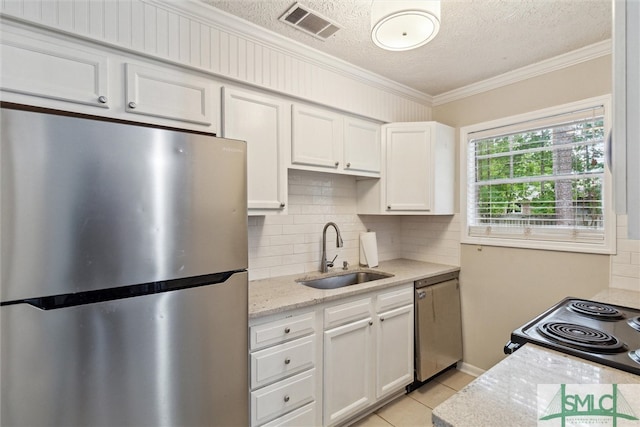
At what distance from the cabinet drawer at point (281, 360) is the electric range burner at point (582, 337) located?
3.72 feet

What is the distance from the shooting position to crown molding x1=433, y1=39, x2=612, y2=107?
2076mm

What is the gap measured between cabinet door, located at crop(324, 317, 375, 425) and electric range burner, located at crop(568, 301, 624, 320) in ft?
3.67

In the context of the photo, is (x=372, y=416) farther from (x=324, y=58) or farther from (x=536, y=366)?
(x=324, y=58)

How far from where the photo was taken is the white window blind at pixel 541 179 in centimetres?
213

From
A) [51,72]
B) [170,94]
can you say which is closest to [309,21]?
[170,94]

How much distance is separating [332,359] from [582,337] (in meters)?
1.24

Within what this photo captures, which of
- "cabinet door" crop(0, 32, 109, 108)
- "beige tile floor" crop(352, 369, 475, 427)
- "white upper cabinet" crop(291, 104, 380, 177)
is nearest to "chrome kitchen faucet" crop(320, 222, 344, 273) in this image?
"white upper cabinet" crop(291, 104, 380, 177)

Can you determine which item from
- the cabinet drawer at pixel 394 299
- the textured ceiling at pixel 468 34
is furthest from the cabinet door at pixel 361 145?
the cabinet drawer at pixel 394 299

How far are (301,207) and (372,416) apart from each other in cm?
160

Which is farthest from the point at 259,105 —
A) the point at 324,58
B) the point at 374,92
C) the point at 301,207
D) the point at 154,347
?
the point at 154,347

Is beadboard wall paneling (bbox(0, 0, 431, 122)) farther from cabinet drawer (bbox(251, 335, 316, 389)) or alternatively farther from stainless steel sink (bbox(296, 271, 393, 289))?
cabinet drawer (bbox(251, 335, 316, 389))

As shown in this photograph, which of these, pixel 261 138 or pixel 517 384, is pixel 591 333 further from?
pixel 261 138

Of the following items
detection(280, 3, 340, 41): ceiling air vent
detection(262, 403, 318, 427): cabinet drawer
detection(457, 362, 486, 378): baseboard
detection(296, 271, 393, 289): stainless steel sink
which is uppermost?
detection(280, 3, 340, 41): ceiling air vent

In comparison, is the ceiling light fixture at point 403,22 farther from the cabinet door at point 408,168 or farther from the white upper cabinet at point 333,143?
the cabinet door at point 408,168
